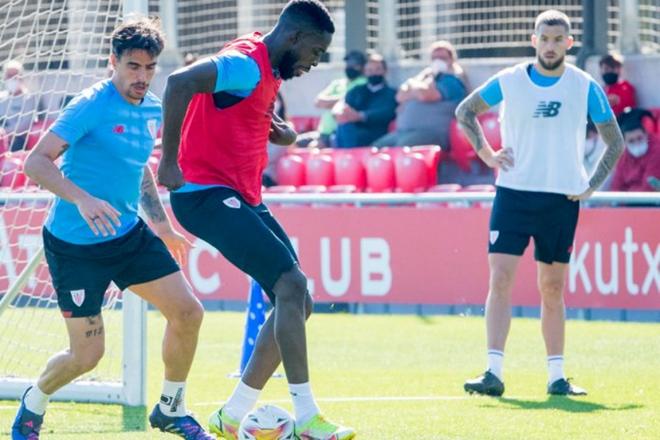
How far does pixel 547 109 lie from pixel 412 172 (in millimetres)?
6677

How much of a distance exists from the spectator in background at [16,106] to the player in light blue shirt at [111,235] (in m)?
3.34

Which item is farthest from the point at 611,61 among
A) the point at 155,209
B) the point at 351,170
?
the point at 155,209

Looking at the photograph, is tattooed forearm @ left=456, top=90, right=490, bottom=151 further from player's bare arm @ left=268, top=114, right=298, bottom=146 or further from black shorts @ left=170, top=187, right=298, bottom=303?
black shorts @ left=170, top=187, right=298, bottom=303

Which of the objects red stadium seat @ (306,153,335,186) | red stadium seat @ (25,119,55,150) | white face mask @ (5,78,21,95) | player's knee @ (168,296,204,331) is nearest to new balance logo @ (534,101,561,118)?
player's knee @ (168,296,204,331)

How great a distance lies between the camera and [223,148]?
24.5 feet

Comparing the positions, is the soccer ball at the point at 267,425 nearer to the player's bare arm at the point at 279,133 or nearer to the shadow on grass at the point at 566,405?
the player's bare arm at the point at 279,133

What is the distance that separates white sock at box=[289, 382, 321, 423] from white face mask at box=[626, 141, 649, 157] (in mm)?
8704

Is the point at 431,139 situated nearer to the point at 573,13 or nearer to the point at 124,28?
the point at 573,13

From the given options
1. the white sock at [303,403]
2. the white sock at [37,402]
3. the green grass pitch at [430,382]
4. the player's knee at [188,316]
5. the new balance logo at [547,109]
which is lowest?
the green grass pitch at [430,382]

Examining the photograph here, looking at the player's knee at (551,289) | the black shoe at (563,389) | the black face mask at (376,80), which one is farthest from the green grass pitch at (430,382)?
the black face mask at (376,80)

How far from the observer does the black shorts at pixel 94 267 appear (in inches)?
297

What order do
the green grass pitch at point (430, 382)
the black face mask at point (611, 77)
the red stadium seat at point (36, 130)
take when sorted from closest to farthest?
the green grass pitch at point (430, 382) < the red stadium seat at point (36, 130) < the black face mask at point (611, 77)

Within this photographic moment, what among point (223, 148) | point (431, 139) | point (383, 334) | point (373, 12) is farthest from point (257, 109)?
point (373, 12)

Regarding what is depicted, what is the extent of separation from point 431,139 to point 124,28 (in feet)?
32.7
